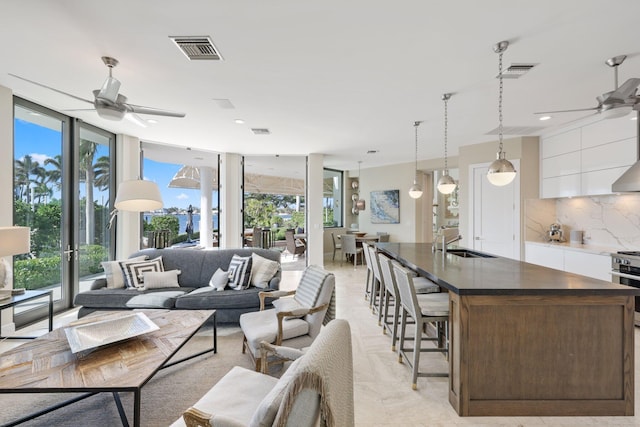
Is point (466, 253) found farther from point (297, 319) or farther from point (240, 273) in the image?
point (240, 273)

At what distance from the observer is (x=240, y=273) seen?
3.84m

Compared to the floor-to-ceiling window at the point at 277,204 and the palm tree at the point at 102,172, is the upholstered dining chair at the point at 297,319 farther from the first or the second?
the floor-to-ceiling window at the point at 277,204

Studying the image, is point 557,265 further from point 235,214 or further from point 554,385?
point 235,214

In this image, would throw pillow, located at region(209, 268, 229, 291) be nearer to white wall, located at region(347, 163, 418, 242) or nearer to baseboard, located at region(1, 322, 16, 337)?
baseboard, located at region(1, 322, 16, 337)

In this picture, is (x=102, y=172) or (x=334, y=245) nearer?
(x=102, y=172)

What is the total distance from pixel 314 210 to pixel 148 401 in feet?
16.6

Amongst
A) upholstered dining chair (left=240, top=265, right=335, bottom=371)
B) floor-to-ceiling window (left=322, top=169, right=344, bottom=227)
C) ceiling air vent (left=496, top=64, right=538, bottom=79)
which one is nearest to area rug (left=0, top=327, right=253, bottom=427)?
upholstered dining chair (left=240, top=265, right=335, bottom=371)

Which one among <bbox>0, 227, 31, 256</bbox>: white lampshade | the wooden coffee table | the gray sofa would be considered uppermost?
<bbox>0, 227, 31, 256</bbox>: white lampshade

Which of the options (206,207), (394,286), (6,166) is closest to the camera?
(394,286)

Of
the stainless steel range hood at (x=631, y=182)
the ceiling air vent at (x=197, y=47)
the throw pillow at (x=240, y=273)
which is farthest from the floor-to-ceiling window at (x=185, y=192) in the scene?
the stainless steel range hood at (x=631, y=182)

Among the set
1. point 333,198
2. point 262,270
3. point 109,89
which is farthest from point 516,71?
point 333,198

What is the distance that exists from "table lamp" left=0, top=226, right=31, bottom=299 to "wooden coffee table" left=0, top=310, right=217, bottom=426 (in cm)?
101

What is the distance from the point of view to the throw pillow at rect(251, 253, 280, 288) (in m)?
3.85

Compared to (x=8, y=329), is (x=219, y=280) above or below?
above
